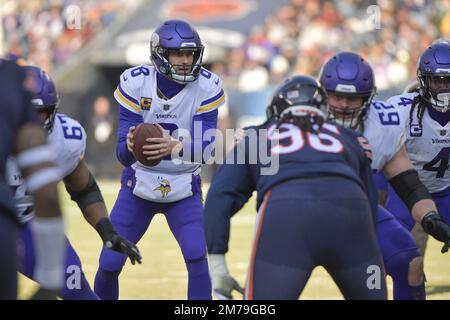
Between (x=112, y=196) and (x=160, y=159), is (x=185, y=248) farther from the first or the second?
(x=112, y=196)

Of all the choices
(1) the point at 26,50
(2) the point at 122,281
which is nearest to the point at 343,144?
(2) the point at 122,281

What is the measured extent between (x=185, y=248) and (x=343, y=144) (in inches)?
62.8

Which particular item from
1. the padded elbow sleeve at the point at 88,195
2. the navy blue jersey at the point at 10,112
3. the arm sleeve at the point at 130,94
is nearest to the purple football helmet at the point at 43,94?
the padded elbow sleeve at the point at 88,195

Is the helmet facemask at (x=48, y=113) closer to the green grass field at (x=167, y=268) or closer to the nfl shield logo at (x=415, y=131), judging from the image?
the green grass field at (x=167, y=268)

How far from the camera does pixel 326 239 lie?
12.0ft

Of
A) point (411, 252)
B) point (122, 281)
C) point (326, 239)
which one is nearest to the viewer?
point (326, 239)

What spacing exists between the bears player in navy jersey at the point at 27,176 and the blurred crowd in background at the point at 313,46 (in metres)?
11.3

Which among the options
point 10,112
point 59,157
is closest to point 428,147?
point 59,157

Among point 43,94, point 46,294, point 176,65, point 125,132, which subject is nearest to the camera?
point 46,294

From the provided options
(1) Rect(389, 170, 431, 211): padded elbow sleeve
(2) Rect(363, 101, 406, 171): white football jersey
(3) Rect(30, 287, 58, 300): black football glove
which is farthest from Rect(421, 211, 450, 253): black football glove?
(3) Rect(30, 287, 58, 300): black football glove

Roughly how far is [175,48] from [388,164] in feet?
4.68

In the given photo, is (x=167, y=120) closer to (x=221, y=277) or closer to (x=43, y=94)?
(x=43, y=94)

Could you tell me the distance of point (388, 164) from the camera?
505cm

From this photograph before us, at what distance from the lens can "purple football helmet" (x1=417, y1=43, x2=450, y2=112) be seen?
5.75 metres
